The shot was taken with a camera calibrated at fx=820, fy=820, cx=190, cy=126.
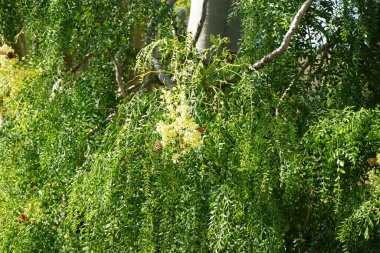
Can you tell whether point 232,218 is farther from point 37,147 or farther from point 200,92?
point 37,147

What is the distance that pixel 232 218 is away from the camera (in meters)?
3.03

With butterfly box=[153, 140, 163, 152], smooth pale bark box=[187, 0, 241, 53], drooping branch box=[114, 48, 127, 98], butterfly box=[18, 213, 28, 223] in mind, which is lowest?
butterfly box=[18, 213, 28, 223]

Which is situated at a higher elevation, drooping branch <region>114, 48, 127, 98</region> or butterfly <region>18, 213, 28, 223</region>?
drooping branch <region>114, 48, 127, 98</region>

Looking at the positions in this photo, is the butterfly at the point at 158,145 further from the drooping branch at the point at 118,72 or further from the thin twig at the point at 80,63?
the thin twig at the point at 80,63

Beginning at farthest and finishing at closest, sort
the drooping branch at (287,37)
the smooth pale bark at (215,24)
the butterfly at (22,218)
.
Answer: the smooth pale bark at (215,24)
the butterfly at (22,218)
the drooping branch at (287,37)

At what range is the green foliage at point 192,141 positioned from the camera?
306 centimetres

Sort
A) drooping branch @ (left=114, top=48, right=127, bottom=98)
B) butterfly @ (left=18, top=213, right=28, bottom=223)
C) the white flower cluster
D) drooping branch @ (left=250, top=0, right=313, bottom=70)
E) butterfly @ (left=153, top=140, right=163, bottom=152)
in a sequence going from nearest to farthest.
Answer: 1. the white flower cluster
2. butterfly @ (left=153, top=140, right=163, bottom=152)
3. drooping branch @ (left=250, top=0, right=313, bottom=70)
4. butterfly @ (left=18, top=213, right=28, bottom=223)
5. drooping branch @ (left=114, top=48, right=127, bottom=98)

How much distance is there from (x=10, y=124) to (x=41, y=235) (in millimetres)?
531

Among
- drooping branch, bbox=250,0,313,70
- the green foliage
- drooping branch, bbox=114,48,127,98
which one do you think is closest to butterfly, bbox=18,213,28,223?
the green foliage

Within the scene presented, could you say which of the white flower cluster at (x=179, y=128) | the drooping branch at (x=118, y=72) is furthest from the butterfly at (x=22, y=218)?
the white flower cluster at (x=179, y=128)

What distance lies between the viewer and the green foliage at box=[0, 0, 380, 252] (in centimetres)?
306

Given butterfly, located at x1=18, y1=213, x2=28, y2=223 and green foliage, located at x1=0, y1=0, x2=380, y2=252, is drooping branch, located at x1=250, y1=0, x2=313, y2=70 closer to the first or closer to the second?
green foliage, located at x1=0, y1=0, x2=380, y2=252

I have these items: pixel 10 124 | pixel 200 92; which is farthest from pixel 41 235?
pixel 200 92

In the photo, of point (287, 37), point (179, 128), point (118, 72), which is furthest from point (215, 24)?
point (179, 128)
